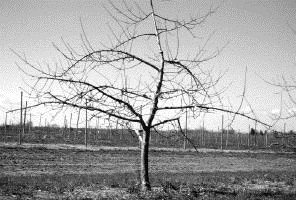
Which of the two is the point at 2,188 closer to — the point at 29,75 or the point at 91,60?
the point at 29,75

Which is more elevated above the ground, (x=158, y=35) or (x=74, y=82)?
(x=158, y=35)

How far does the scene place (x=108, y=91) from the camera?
23.5ft

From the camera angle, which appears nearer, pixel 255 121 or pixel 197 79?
pixel 255 121

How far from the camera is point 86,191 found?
7.77 metres

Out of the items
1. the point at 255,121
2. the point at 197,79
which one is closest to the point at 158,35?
the point at 197,79

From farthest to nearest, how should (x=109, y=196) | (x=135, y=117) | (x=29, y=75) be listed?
(x=135, y=117) < (x=109, y=196) < (x=29, y=75)

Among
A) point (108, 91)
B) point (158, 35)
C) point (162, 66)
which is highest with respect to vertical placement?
point (158, 35)

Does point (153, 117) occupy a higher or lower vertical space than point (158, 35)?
lower

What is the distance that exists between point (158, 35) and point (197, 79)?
1491 mm

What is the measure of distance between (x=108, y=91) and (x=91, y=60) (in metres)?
0.85

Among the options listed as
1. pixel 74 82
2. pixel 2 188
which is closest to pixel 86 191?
pixel 2 188

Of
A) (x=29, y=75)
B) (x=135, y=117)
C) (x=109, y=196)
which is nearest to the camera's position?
(x=29, y=75)

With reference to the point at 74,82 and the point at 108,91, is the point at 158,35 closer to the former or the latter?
the point at 108,91

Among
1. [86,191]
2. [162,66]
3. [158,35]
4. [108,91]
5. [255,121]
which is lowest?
[86,191]
